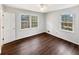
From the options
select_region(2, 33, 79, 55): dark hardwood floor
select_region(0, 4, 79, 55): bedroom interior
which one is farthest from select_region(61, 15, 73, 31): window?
select_region(2, 33, 79, 55): dark hardwood floor

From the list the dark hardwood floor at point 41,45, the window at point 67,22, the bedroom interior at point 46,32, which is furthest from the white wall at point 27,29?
the window at point 67,22

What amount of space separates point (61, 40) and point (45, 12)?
730mm

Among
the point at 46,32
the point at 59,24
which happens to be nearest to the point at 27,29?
the point at 46,32

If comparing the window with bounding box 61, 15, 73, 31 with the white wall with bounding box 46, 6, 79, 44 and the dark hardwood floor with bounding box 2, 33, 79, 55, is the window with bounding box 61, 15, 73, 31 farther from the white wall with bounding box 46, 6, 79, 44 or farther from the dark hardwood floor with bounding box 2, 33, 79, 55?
the dark hardwood floor with bounding box 2, 33, 79, 55

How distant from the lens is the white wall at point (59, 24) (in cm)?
149

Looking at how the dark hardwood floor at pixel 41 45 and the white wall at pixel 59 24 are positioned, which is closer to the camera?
the white wall at pixel 59 24

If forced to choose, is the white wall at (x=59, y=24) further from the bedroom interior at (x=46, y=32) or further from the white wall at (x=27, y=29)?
the white wall at (x=27, y=29)

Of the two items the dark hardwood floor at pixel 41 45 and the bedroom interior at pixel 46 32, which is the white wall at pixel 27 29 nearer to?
the bedroom interior at pixel 46 32

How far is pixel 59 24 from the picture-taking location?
1631mm

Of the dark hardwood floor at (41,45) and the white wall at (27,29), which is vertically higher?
the white wall at (27,29)

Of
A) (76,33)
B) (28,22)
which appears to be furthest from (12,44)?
(76,33)

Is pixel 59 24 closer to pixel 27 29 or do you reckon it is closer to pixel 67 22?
pixel 67 22

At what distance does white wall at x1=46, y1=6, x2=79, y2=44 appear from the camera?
58.6 inches
